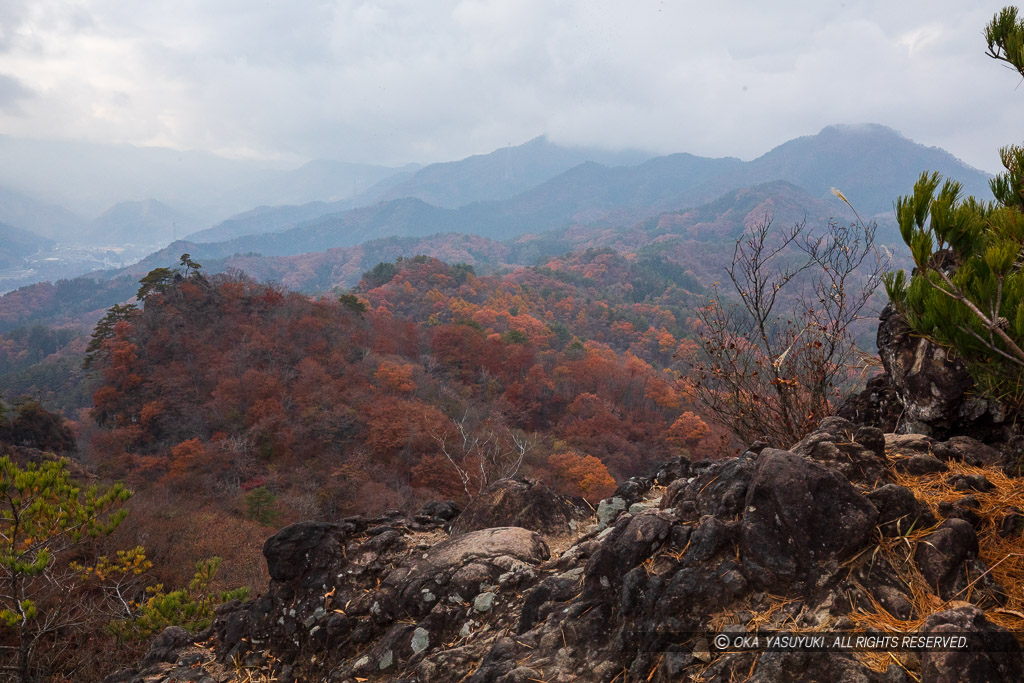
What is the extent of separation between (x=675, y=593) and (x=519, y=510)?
214 cm

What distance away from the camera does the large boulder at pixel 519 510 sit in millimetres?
4039

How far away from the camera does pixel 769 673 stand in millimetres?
1685

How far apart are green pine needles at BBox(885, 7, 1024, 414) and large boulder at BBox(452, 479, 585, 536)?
2.77 m

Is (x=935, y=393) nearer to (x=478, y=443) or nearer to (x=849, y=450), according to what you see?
(x=849, y=450)

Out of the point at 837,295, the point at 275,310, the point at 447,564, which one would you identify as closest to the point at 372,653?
the point at 447,564

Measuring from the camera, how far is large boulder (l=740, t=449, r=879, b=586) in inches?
78.0

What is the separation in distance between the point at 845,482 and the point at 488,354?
34.3 metres

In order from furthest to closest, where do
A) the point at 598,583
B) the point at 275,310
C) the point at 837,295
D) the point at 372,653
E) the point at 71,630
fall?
the point at 275,310 → the point at 71,630 → the point at 837,295 → the point at 372,653 → the point at 598,583

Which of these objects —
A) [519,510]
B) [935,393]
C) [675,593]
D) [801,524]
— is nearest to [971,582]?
[801,524]

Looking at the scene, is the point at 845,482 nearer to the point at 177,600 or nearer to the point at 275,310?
the point at 177,600

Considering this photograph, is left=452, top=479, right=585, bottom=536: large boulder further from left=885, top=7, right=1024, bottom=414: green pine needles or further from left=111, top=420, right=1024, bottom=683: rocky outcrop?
left=885, top=7, right=1024, bottom=414: green pine needles

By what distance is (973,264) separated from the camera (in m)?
2.29

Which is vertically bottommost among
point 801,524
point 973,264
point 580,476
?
point 580,476

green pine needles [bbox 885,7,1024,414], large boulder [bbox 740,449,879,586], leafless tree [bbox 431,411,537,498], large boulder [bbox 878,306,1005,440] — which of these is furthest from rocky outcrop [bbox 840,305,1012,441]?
leafless tree [bbox 431,411,537,498]
